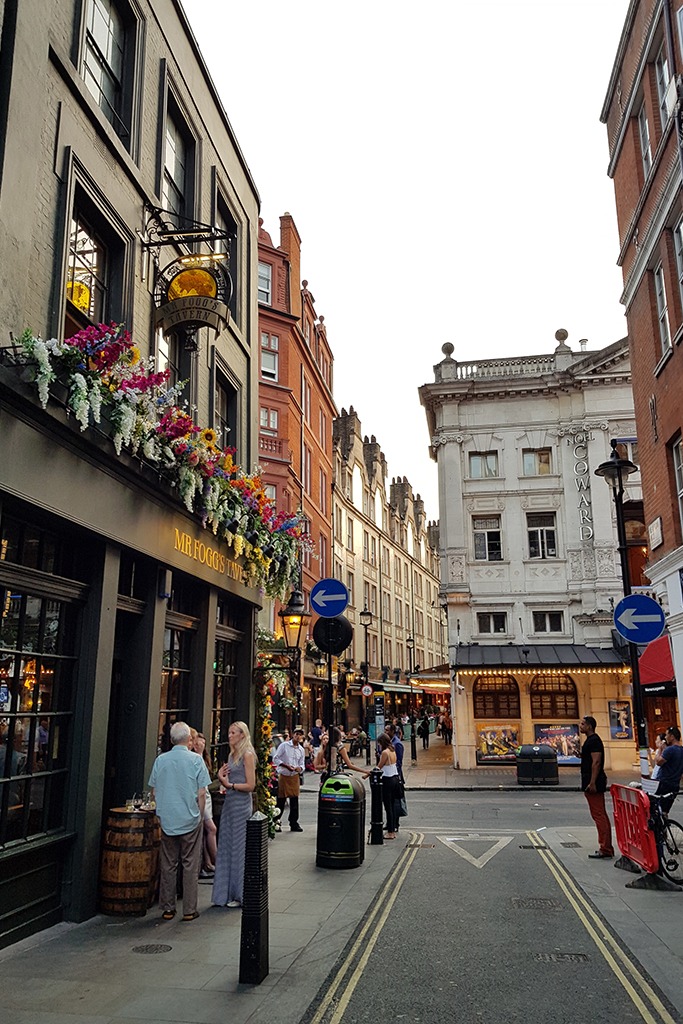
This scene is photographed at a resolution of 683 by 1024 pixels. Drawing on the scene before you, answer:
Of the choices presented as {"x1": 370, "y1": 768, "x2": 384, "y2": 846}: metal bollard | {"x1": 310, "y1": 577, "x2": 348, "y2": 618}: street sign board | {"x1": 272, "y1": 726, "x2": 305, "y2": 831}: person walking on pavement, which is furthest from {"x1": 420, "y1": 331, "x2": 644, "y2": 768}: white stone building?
{"x1": 310, "y1": 577, "x2": 348, "y2": 618}: street sign board

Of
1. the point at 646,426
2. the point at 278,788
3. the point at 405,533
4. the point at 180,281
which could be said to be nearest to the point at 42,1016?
the point at 180,281

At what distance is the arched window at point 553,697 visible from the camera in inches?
1204

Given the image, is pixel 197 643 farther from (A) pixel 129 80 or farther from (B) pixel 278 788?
(A) pixel 129 80

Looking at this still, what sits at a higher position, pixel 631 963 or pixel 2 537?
pixel 2 537

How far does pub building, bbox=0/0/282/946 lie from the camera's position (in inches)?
282

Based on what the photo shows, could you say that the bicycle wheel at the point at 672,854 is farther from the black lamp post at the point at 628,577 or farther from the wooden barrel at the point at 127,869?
the wooden barrel at the point at 127,869

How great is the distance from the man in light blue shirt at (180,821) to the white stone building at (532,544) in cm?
2269

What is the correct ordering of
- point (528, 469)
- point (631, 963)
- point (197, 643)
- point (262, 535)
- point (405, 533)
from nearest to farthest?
point (631, 963) < point (197, 643) < point (262, 535) < point (528, 469) < point (405, 533)

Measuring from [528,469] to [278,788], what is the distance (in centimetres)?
2130

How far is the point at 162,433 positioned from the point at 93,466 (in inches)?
51.3

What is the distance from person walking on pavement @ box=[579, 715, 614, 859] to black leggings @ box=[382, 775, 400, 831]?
138 inches

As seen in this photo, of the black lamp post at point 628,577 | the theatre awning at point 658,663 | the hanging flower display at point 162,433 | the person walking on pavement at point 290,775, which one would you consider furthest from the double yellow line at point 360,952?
the theatre awning at point 658,663

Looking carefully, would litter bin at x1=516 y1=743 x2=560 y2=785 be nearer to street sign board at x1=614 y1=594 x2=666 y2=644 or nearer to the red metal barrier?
the red metal barrier

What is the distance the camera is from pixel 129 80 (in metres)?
10.7
